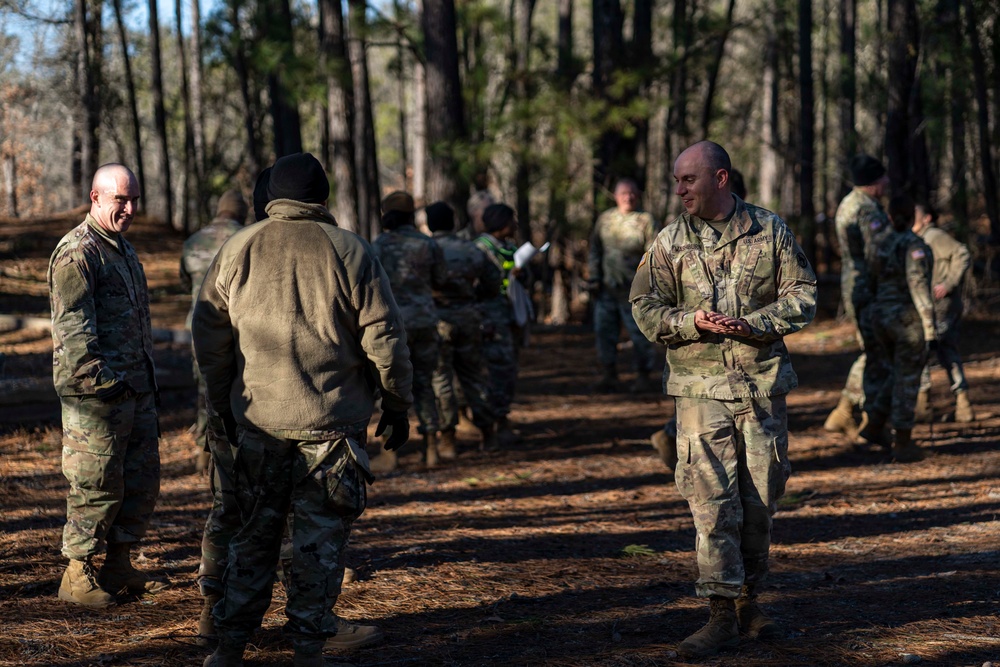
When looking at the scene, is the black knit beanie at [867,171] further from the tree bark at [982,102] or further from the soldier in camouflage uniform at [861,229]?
the tree bark at [982,102]

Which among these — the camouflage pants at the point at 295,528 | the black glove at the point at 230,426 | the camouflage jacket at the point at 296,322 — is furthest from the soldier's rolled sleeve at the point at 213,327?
the camouflage pants at the point at 295,528

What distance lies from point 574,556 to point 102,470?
278 centimetres

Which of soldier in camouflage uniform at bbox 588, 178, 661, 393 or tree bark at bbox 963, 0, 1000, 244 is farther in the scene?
soldier in camouflage uniform at bbox 588, 178, 661, 393

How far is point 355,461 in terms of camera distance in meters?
4.09

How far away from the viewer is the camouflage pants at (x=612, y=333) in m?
11.8

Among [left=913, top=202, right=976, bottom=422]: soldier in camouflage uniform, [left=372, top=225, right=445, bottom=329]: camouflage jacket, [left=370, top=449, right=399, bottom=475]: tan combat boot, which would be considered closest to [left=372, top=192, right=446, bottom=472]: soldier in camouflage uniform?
[left=372, top=225, right=445, bottom=329]: camouflage jacket

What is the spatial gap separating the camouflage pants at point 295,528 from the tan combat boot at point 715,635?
1547 mm

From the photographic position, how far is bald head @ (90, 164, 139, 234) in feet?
17.0

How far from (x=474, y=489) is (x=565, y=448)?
1686mm

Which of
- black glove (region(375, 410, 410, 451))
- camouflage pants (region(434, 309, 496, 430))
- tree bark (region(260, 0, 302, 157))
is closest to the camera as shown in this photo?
black glove (region(375, 410, 410, 451))

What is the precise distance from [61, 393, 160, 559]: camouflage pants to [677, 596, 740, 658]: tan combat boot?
2.93 m

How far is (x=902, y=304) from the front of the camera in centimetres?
833

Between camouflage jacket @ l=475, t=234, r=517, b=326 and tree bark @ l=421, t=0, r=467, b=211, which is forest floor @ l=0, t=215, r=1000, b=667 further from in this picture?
tree bark @ l=421, t=0, r=467, b=211

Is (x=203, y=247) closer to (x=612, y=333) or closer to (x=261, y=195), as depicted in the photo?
(x=261, y=195)
